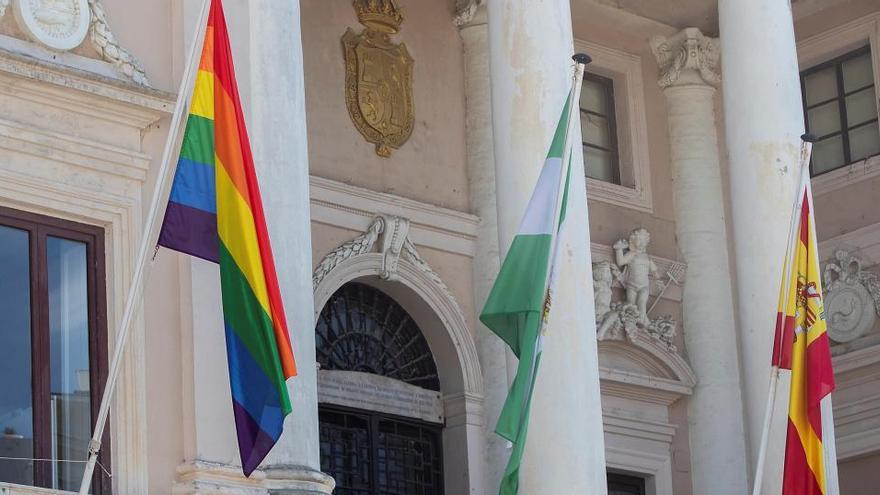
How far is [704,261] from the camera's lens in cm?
1727

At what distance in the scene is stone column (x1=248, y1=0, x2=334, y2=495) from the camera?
36.1 feet

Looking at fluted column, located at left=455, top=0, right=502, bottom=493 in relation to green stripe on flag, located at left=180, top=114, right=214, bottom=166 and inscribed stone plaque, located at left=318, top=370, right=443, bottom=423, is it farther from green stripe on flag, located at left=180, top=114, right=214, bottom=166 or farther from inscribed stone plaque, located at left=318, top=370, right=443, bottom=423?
green stripe on flag, located at left=180, top=114, right=214, bottom=166

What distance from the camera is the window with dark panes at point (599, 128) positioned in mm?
17688

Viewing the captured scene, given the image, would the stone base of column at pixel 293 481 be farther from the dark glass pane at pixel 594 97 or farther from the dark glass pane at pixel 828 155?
the dark glass pane at pixel 828 155

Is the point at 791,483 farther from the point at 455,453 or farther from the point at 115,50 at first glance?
the point at 115,50

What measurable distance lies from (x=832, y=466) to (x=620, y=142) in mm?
4904

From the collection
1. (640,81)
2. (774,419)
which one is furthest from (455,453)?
(640,81)

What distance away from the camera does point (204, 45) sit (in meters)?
10.9

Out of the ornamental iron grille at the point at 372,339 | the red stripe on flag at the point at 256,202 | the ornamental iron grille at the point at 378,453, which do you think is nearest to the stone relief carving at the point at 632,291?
the ornamental iron grille at the point at 372,339

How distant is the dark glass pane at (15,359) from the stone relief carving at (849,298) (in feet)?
27.8

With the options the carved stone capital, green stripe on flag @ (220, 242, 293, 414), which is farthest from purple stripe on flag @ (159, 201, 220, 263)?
the carved stone capital

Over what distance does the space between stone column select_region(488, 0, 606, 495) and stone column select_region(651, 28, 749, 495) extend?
4.22 m

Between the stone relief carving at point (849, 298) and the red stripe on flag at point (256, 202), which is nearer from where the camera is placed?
the red stripe on flag at point (256, 202)

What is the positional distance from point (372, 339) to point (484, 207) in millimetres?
1381
